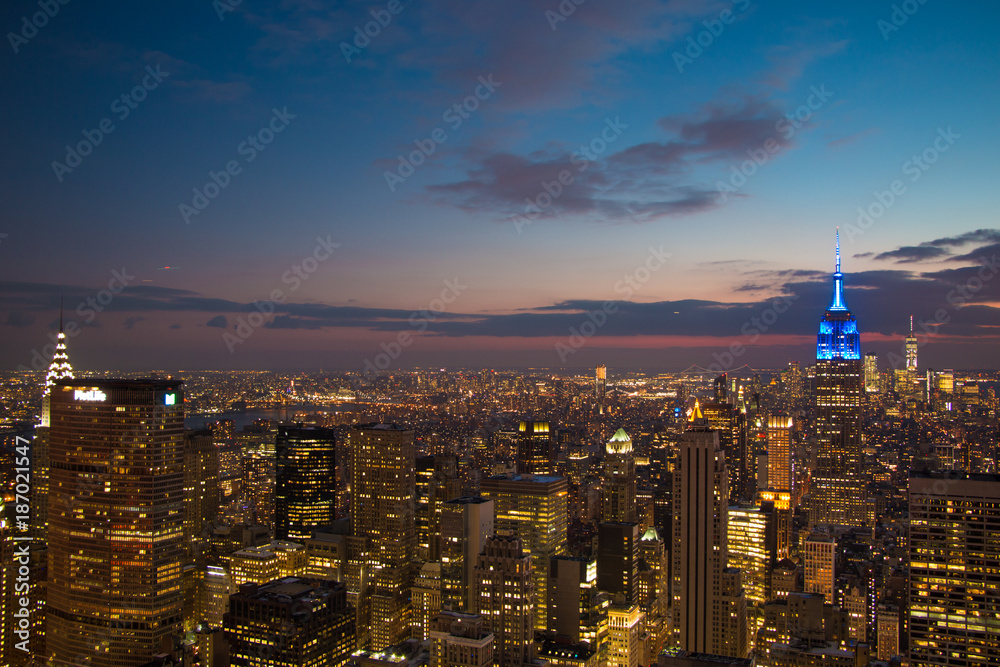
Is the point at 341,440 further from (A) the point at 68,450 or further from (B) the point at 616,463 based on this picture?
(A) the point at 68,450

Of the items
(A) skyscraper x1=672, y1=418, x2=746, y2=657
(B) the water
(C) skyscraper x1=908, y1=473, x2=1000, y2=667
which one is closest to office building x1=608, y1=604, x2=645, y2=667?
(A) skyscraper x1=672, y1=418, x2=746, y2=657

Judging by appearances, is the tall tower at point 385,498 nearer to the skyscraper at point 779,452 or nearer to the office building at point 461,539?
the office building at point 461,539

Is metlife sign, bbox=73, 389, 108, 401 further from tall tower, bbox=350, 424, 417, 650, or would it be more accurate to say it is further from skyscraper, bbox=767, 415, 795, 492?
skyscraper, bbox=767, 415, 795, 492

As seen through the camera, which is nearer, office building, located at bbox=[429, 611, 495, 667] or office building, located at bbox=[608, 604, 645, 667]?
office building, located at bbox=[429, 611, 495, 667]

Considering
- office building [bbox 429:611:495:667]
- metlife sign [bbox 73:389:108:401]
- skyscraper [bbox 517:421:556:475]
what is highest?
metlife sign [bbox 73:389:108:401]

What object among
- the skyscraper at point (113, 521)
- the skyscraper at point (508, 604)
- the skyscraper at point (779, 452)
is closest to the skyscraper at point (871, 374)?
the skyscraper at point (779, 452)
